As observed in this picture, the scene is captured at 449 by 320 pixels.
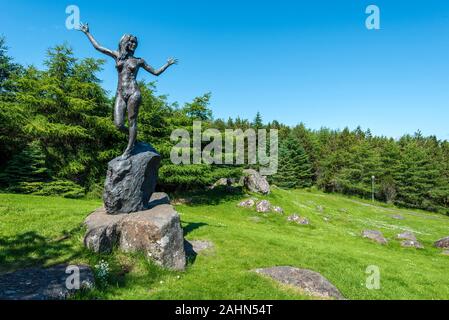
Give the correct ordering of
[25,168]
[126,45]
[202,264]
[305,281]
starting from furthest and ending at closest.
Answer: [25,168] → [126,45] → [202,264] → [305,281]

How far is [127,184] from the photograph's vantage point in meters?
12.4

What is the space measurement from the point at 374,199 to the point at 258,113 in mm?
39420

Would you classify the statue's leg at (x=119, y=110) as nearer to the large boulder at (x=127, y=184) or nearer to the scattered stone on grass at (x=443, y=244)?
the large boulder at (x=127, y=184)

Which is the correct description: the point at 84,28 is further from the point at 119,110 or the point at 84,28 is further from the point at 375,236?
the point at 375,236

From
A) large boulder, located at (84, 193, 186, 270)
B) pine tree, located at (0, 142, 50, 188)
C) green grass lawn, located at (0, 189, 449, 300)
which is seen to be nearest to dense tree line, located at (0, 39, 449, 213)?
pine tree, located at (0, 142, 50, 188)

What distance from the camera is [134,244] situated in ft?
34.9

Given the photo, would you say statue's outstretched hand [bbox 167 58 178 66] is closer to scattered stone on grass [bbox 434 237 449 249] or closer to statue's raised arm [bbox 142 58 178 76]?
statue's raised arm [bbox 142 58 178 76]

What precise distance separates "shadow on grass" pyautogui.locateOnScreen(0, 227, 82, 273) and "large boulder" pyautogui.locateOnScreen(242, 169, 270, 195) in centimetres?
3085

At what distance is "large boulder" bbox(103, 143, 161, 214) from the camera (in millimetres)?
12203

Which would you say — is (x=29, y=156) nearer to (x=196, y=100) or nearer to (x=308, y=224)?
(x=196, y=100)

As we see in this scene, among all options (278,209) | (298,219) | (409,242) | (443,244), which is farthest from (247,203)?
(443,244)

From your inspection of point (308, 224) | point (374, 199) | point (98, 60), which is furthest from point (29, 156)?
point (374, 199)

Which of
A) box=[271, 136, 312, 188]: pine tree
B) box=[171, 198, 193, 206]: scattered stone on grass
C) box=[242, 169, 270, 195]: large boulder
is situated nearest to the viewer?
box=[171, 198, 193, 206]: scattered stone on grass

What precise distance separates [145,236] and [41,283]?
3.31m
